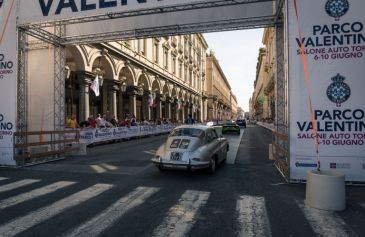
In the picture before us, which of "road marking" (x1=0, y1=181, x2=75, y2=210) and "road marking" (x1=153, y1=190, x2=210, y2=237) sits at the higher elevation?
"road marking" (x1=0, y1=181, x2=75, y2=210)

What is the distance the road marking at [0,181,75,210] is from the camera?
6242mm

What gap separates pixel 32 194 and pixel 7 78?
20.4 feet

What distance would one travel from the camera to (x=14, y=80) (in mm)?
11203

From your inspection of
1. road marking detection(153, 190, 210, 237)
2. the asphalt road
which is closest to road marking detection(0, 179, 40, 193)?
the asphalt road

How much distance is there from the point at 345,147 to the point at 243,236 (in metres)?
4.90

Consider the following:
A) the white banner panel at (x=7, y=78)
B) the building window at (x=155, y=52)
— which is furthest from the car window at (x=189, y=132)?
the building window at (x=155, y=52)

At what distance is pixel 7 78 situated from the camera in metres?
11.3

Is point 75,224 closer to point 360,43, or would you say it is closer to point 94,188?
point 94,188

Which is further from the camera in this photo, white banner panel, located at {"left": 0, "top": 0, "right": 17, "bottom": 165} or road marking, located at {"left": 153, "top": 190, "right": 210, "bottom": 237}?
white banner panel, located at {"left": 0, "top": 0, "right": 17, "bottom": 165}

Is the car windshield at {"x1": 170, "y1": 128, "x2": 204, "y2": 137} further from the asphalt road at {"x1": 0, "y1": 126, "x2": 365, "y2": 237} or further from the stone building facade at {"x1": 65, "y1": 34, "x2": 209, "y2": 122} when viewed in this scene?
the stone building facade at {"x1": 65, "y1": 34, "x2": 209, "y2": 122}

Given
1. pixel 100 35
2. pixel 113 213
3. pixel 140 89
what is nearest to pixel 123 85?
pixel 140 89

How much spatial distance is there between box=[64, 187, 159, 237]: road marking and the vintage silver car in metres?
1.56

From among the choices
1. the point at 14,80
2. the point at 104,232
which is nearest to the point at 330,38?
the point at 104,232

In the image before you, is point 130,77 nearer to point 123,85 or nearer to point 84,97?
point 123,85
